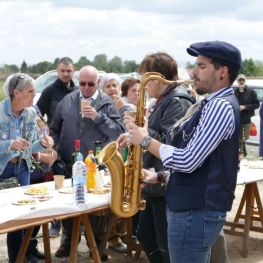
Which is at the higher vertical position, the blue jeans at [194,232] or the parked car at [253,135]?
the blue jeans at [194,232]

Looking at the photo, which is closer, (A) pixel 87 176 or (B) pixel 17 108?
(A) pixel 87 176

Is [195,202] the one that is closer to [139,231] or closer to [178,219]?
[178,219]

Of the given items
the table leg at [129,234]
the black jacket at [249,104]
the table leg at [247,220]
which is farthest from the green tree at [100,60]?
the table leg at [129,234]

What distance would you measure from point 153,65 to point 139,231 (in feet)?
4.22

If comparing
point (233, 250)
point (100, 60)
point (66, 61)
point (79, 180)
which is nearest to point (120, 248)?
point (233, 250)

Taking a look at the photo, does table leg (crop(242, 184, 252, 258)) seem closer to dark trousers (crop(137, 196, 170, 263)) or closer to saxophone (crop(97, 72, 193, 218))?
dark trousers (crop(137, 196, 170, 263))

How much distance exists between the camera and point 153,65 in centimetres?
392

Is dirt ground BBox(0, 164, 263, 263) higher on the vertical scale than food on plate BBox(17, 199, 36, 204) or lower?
lower

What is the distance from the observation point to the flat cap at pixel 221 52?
9.60 feet

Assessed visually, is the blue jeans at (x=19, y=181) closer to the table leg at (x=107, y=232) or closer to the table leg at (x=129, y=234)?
the table leg at (x=107, y=232)

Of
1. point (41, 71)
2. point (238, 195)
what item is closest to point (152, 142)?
point (238, 195)

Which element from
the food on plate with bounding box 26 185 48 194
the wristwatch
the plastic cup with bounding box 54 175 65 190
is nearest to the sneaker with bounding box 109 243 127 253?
the plastic cup with bounding box 54 175 65 190

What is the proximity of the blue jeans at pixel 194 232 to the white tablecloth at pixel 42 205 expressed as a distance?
44.6 inches

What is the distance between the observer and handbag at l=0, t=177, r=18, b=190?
445cm
